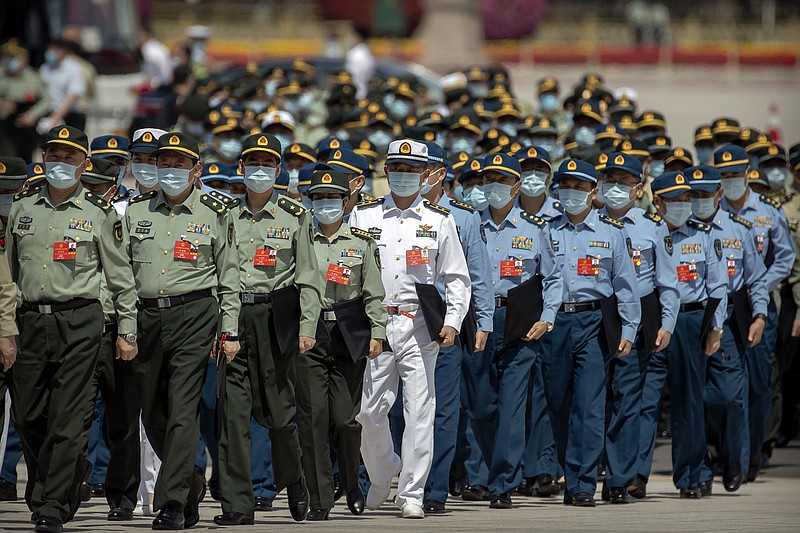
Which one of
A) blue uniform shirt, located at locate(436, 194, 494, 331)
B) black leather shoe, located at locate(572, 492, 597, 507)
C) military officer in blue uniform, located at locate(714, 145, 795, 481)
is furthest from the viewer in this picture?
military officer in blue uniform, located at locate(714, 145, 795, 481)

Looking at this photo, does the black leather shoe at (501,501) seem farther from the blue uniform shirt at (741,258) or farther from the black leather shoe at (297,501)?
the blue uniform shirt at (741,258)

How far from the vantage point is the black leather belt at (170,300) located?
1124cm

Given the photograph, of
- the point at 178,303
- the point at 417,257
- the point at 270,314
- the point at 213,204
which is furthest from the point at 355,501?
the point at 213,204

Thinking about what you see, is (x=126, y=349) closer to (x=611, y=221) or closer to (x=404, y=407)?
(x=404, y=407)

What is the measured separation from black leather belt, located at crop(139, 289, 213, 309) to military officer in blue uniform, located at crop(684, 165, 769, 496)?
4.59 meters

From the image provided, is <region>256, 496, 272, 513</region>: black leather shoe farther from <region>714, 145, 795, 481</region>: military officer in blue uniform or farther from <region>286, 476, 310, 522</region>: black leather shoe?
<region>714, 145, 795, 481</region>: military officer in blue uniform

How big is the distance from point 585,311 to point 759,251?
8.00 feet

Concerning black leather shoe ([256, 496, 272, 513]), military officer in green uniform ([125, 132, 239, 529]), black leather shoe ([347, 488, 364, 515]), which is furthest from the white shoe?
military officer in green uniform ([125, 132, 239, 529])

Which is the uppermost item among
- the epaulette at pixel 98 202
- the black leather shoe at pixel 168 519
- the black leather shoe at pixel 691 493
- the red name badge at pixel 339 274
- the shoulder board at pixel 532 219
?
the epaulette at pixel 98 202

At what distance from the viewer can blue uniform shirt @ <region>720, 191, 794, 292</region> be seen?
1528 centimetres

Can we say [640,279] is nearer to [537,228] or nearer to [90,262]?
[537,228]

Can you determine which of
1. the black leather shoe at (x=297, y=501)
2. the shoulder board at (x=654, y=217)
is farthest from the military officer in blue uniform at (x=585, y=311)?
the black leather shoe at (x=297, y=501)

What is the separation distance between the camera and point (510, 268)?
1345cm

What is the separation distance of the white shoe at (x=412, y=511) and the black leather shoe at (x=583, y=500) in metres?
1.35
